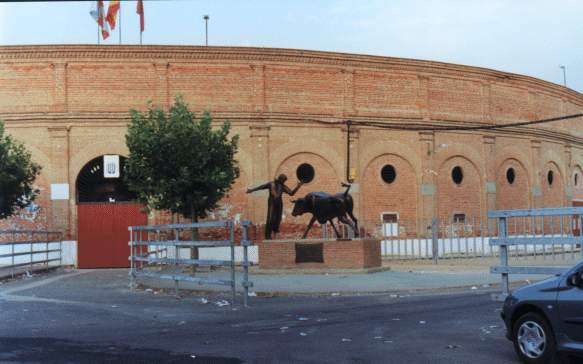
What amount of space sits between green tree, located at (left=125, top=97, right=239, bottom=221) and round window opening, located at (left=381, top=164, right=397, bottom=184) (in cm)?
968

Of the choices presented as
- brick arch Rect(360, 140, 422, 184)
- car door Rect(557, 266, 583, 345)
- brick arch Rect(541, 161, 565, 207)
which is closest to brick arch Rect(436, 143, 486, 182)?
brick arch Rect(360, 140, 422, 184)

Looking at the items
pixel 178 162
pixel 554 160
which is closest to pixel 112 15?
pixel 178 162

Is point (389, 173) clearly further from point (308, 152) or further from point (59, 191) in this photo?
point (59, 191)

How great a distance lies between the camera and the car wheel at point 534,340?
764cm

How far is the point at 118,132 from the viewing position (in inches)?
1203

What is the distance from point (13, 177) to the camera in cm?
2575

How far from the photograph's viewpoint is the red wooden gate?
30203 millimetres

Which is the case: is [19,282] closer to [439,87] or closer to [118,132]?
[118,132]

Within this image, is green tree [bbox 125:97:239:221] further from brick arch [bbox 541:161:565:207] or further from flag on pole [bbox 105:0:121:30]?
brick arch [bbox 541:161:565:207]

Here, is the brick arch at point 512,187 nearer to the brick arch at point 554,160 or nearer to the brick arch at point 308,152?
the brick arch at point 554,160

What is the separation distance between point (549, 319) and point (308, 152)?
25010mm

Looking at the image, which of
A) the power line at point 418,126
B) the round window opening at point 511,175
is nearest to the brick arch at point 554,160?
the round window opening at point 511,175

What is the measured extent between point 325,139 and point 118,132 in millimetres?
8484

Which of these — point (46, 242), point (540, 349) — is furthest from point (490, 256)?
point (540, 349)
